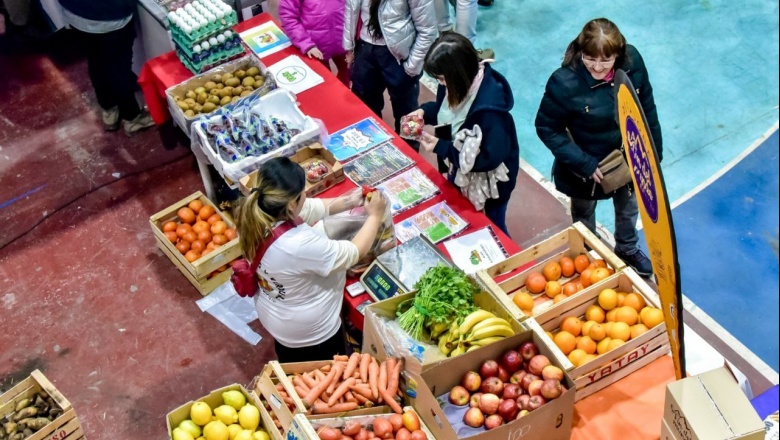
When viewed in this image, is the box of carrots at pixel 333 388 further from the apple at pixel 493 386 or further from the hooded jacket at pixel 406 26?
the hooded jacket at pixel 406 26

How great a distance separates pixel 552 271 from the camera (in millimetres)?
4371

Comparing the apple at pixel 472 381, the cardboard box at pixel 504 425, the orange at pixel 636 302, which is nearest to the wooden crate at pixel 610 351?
the orange at pixel 636 302

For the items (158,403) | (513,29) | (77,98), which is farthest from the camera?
(513,29)

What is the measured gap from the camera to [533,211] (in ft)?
21.8

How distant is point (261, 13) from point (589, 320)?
13.8 feet

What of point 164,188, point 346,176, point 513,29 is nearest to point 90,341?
point 164,188

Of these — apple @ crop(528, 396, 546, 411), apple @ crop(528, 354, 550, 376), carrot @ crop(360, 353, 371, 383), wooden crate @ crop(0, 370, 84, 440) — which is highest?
apple @ crop(528, 354, 550, 376)

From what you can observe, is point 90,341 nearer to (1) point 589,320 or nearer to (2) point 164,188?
(2) point 164,188

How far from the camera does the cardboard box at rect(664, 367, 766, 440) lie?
3.21 metres

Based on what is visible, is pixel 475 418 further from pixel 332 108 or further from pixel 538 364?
pixel 332 108

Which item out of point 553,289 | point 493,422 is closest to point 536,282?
point 553,289

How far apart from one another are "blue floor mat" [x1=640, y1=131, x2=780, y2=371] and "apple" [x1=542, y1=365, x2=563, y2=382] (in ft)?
8.69

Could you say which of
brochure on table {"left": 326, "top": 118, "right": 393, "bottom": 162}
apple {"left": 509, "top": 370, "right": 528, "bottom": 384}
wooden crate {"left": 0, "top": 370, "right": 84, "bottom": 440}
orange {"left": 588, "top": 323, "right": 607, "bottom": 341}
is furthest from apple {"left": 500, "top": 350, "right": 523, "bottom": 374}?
wooden crate {"left": 0, "top": 370, "right": 84, "bottom": 440}

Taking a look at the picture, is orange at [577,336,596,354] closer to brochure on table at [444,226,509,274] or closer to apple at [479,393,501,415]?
apple at [479,393,501,415]
